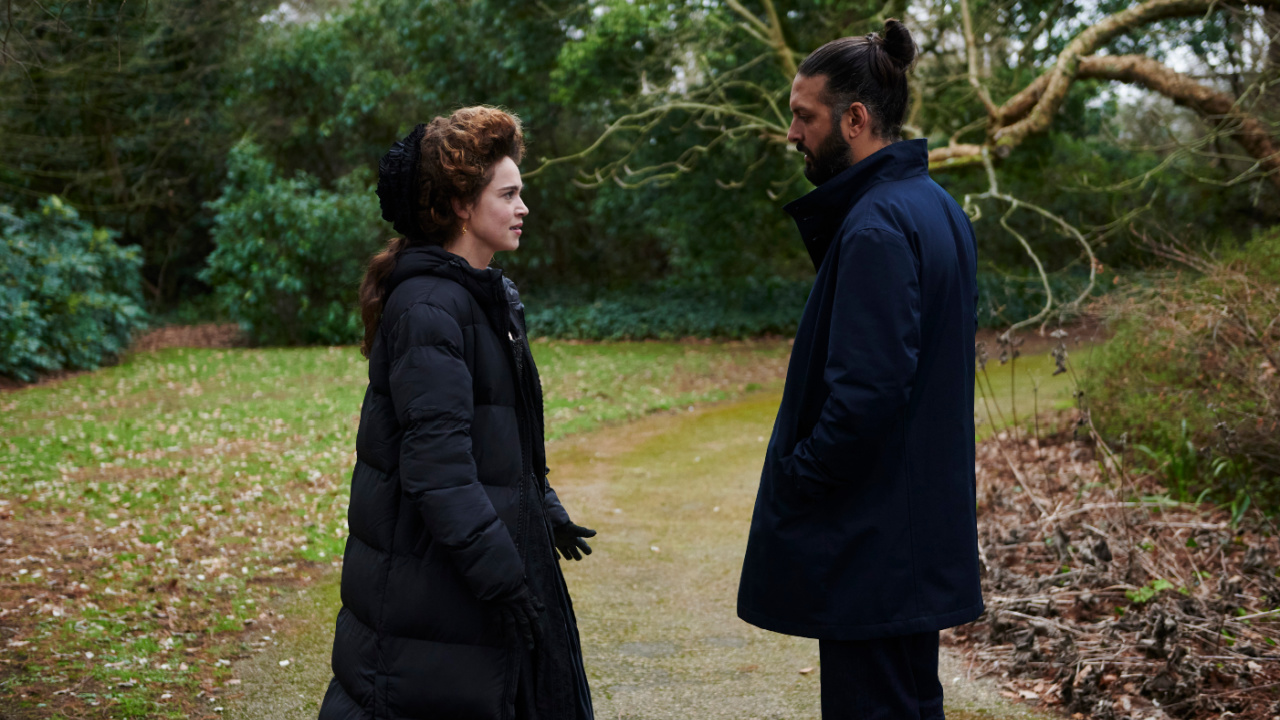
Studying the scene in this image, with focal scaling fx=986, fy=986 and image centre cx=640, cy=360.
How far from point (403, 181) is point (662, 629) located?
9.40 ft

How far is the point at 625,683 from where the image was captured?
399cm

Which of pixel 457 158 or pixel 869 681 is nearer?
pixel 869 681

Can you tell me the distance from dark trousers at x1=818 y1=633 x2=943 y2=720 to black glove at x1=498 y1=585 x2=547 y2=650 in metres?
0.67

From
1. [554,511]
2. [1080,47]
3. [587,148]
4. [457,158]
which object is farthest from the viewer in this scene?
[587,148]

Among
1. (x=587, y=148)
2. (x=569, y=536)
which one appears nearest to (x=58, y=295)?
(x=587, y=148)

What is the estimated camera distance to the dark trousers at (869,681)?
223 centimetres

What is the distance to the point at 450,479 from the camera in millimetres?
2178

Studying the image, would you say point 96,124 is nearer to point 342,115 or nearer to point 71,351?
point 342,115

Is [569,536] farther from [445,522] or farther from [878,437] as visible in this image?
[878,437]

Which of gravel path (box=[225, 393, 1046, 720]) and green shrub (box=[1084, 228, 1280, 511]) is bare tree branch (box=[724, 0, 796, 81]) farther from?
gravel path (box=[225, 393, 1046, 720])

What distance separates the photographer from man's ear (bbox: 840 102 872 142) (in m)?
2.32

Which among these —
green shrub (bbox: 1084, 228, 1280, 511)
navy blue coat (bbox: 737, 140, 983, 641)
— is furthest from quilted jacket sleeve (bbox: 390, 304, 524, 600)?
green shrub (bbox: 1084, 228, 1280, 511)

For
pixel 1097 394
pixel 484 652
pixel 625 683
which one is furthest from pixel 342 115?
pixel 484 652

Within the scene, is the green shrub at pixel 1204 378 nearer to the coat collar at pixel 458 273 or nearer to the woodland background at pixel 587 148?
the woodland background at pixel 587 148
